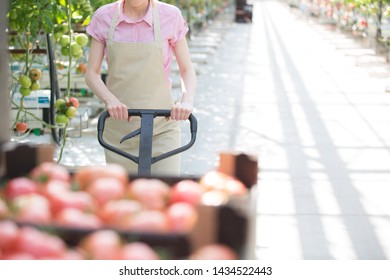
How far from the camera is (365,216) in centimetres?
475

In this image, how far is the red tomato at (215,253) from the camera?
1.50 meters

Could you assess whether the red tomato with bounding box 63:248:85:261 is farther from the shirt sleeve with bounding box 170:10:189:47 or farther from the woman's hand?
the shirt sleeve with bounding box 170:10:189:47

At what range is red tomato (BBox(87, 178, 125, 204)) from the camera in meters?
1.76

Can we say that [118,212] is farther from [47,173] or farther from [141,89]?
[141,89]

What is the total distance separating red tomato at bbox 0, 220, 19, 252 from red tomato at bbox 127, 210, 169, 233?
21 cm

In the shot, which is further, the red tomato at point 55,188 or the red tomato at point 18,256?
the red tomato at point 55,188

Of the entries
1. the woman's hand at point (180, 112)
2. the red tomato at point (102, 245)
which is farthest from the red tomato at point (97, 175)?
the woman's hand at point (180, 112)

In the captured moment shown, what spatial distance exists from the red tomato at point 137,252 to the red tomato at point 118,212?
3.8 inches

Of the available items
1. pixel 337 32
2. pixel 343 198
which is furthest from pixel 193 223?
pixel 337 32

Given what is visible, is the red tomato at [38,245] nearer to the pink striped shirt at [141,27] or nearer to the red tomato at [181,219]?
the red tomato at [181,219]

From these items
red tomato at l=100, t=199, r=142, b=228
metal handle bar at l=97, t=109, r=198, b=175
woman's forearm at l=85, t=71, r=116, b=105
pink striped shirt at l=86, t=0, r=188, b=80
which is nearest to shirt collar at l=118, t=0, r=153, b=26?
pink striped shirt at l=86, t=0, r=188, b=80

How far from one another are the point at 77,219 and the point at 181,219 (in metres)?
0.20

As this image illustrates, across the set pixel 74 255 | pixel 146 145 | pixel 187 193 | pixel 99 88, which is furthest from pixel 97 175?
pixel 99 88

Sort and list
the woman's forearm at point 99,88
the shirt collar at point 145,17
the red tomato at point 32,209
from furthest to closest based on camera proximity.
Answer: the shirt collar at point 145,17 < the woman's forearm at point 99,88 < the red tomato at point 32,209
